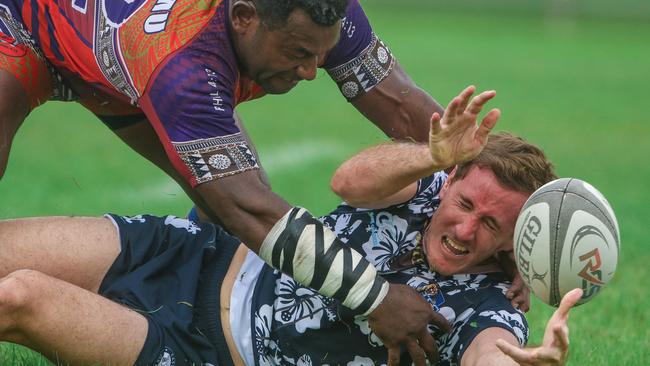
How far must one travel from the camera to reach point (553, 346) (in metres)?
3.76

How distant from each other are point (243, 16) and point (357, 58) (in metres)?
1.00

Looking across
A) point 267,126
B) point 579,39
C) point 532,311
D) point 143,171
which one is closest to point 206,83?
point 532,311

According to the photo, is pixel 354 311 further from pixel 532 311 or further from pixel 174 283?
pixel 532 311

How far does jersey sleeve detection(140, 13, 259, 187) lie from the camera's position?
445 centimetres

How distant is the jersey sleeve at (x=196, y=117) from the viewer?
4.45 metres

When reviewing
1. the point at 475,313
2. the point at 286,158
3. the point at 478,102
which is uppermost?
the point at 478,102

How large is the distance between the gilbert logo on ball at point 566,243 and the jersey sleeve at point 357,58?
1.42 meters

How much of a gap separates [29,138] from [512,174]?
991cm

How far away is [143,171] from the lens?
11.9 meters

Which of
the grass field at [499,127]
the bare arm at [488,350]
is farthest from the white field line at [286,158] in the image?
the bare arm at [488,350]

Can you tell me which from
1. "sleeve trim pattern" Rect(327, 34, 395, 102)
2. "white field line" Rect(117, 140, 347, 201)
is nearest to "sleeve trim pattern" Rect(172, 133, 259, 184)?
"sleeve trim pattern" Rect(327, 34, 395, 102)

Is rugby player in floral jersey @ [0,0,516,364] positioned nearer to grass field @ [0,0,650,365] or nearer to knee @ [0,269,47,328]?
knee @ [0,269,47,328]

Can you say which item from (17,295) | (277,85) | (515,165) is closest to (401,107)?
(277,85)

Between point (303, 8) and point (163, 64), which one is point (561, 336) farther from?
point (163, 64)
